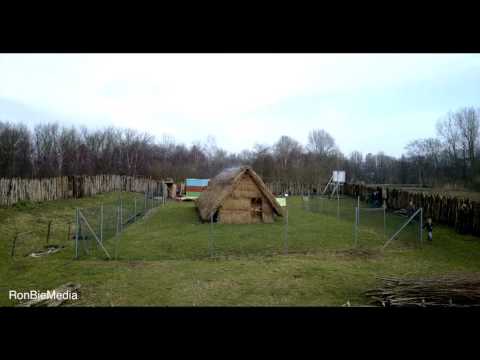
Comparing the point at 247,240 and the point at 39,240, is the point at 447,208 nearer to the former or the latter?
the point at 247,240

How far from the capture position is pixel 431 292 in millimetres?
5672

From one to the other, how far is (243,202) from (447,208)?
37.4 feet

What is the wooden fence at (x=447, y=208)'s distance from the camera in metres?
14.1

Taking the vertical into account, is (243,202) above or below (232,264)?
above

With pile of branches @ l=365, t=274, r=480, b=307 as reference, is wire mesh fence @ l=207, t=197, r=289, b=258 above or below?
below

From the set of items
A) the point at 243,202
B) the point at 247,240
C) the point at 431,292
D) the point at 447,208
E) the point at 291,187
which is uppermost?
the point at 291,187

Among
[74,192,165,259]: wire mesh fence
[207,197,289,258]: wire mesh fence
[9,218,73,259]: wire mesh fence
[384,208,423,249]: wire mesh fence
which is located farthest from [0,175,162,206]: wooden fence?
[384,208,423,249]: wire mesh fence

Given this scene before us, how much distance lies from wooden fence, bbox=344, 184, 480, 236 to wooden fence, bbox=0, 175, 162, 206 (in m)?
24.9

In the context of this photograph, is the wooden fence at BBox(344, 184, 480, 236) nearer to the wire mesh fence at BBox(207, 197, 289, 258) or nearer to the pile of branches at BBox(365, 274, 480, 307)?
the wire mesh fence at BBox(207, 197, 289, 258)

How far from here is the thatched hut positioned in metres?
16.5

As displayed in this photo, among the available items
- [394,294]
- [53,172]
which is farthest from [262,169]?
[394,294]

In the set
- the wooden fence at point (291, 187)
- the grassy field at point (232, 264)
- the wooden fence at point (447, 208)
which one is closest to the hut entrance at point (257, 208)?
the grassy field at point (232, 264)

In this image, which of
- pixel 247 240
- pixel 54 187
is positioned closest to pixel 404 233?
pixel 247 240

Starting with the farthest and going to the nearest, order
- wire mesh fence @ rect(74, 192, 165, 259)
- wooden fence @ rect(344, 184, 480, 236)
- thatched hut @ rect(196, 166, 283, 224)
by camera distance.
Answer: thatched hut @ rect(196, 166, 283, 224) → wooden fence @ rect(344, 184, 480, 236) → wire mesh fence @ rect(74, 192, 165, 259)
